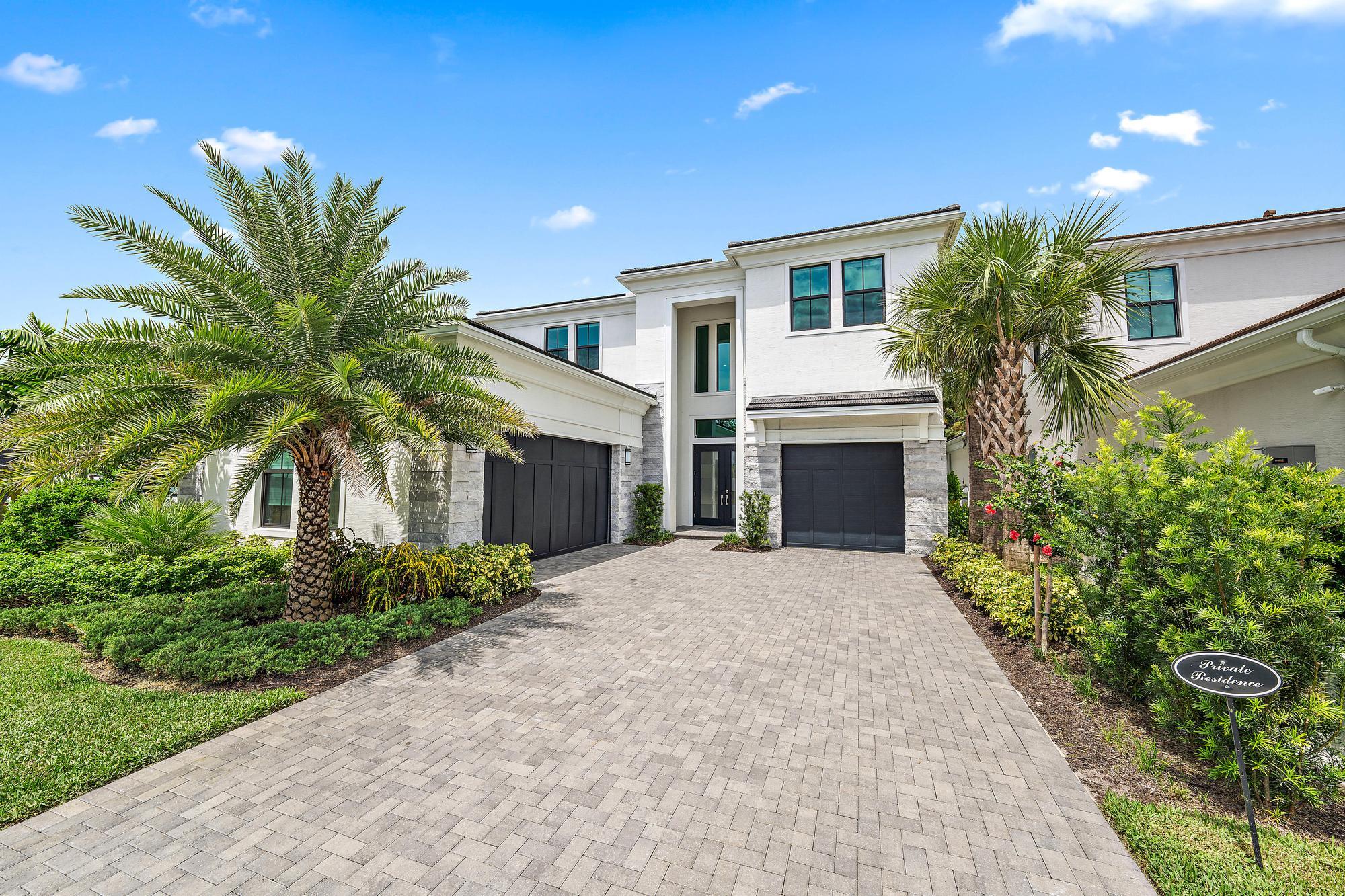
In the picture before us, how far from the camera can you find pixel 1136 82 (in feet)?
26.4

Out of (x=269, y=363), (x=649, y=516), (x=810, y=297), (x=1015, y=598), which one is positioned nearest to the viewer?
(x=269, y=363)

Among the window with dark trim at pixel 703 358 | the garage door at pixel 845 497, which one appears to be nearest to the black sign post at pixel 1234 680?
the garage door at pixel 845 497

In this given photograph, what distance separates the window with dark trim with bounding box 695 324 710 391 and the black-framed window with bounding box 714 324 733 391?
251 millimetres

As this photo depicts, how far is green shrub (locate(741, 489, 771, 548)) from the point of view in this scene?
14.6m

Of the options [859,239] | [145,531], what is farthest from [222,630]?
[859,239]

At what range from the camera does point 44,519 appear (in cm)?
1035

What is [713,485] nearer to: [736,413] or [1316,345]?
[736,413]

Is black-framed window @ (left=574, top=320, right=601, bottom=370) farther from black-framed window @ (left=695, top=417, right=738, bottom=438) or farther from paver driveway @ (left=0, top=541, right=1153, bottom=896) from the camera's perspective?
paver driveway @ (left=0, top=541, right=1153, bottom=896)

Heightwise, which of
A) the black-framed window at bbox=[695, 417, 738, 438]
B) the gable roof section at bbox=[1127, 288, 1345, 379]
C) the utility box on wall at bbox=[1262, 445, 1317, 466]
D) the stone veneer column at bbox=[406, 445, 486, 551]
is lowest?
the stone veneer column at bbox=[406, 445, 486, 551]

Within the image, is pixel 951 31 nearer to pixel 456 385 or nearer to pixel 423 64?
pixel 423 64

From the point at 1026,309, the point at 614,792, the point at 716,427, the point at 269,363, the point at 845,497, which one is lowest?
the point at 614,792

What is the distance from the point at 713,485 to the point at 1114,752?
14.2 metres

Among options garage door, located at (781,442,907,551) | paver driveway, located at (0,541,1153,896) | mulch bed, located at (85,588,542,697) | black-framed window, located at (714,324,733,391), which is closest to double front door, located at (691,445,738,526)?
black-framed window, located at (714,324,733,391)

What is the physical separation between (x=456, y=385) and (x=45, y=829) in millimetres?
5014
